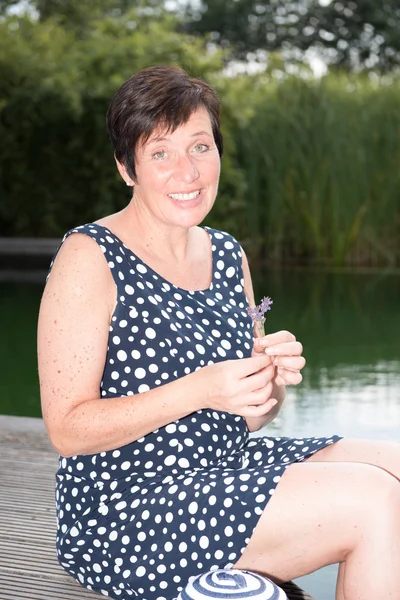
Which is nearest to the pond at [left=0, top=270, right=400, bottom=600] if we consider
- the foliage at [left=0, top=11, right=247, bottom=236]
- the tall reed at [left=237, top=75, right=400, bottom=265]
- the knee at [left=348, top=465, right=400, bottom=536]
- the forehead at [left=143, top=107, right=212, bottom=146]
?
the tall reed at [left=237, top=75, right=400, bottom=265]

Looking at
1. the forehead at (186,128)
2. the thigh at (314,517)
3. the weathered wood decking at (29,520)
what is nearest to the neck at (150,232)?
the forehead at (186,128)

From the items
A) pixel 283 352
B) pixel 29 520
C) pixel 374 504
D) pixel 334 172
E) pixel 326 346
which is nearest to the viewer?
pixel 374 504

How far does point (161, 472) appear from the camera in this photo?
5.37ft

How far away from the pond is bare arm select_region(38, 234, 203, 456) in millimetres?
993

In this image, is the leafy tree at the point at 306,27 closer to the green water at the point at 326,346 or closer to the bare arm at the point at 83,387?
the green water at the point at 326,346

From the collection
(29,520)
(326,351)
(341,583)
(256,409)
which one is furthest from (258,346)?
(326,351)

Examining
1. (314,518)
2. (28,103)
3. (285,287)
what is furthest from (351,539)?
(28,103)

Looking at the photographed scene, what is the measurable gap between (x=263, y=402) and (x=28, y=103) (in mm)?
8528

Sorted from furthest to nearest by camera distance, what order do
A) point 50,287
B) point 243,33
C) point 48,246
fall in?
point 243,33, point 48,246, point 50,287

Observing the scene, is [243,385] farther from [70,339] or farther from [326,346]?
[326,346]

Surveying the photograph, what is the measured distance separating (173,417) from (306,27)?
82.4 feet

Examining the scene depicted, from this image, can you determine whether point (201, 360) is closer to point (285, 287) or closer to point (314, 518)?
point (314, 518)

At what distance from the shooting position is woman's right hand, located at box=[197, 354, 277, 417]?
1460 mm

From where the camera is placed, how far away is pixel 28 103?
9.57 metres
